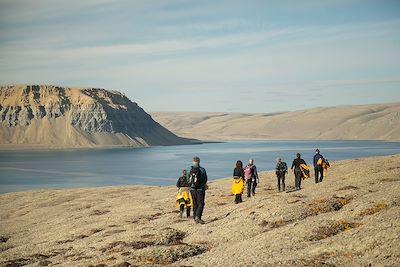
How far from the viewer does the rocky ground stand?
53.4 feet

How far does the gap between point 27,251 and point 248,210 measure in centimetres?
1143

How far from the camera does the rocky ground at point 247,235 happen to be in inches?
641

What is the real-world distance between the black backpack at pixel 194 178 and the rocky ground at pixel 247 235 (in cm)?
212

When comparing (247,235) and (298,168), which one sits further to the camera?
(298,168)

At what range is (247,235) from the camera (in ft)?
69.3

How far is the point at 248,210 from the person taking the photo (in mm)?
25391

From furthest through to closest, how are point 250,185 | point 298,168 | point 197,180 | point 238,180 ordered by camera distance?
point 298,168
point 250,185
point 238,180
point 197,180

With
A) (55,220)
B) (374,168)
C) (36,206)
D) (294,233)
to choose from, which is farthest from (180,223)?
(36,206)

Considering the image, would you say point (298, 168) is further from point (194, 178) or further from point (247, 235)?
point (247, 235)

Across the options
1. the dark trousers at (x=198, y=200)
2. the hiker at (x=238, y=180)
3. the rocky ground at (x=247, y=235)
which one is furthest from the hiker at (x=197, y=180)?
the hiker at (x=238, y=180)

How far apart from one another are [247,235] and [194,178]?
3768 mm

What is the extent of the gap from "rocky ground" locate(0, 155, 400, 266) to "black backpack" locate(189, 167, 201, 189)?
2.12 metres

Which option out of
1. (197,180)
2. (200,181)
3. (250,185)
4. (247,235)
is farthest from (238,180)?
(247,235)

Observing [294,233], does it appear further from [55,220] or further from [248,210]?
[55,220]
